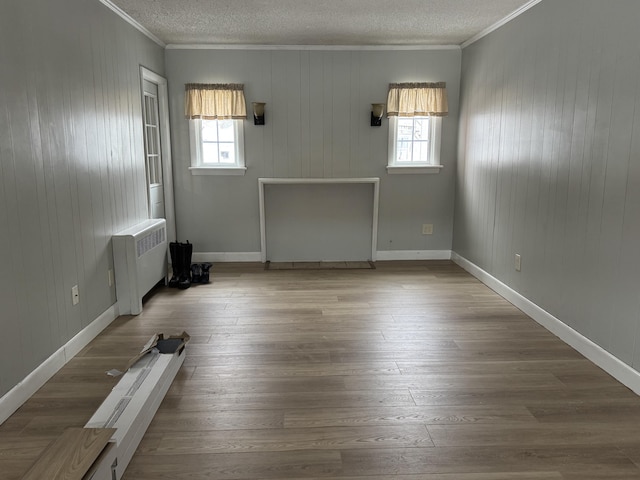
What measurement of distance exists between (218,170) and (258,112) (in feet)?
2.52

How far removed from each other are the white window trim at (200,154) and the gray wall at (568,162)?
2.50m

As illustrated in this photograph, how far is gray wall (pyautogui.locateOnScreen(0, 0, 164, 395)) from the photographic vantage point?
7.60 ft

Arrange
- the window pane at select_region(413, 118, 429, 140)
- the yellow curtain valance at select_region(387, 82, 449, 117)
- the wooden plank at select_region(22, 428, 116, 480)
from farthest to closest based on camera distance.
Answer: the window pane at select_region(413, 118, 429, 140), the yellow curtain valance at select_region(387, 82, 449, 117), the wooden plank at select_region(22, 428, 116, 480)

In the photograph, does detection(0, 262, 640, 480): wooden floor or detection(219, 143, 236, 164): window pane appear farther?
detection(219, 143, 236, 164): window pane

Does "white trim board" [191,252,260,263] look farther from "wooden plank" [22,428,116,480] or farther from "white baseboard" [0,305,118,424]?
"wooden plank" [22,428,116,480]

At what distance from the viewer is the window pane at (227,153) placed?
17.3 ft

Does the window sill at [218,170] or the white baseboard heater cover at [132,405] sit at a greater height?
the window sill at [218,170]

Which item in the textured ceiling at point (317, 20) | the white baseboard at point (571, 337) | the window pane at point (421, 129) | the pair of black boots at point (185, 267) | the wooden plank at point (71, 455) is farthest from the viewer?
the window pane at point (421, 129)

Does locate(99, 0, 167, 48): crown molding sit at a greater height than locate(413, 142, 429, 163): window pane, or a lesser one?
greater

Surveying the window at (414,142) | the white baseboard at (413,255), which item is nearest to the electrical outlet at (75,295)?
the white baseboard at (413,255)

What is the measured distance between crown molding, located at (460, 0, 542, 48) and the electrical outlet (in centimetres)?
380

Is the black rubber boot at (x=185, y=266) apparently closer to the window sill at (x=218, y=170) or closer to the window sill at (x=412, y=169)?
the window sill at (x=218, y=170)

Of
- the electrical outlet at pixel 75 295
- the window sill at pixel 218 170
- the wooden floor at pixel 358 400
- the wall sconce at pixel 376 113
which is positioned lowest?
the wooden floor at pixel 358 400

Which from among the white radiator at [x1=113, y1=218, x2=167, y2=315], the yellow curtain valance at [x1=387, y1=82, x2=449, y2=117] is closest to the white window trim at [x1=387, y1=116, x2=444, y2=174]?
the yellow curtain valance at [x1=387, y1=82, x2=449, y2=117]
